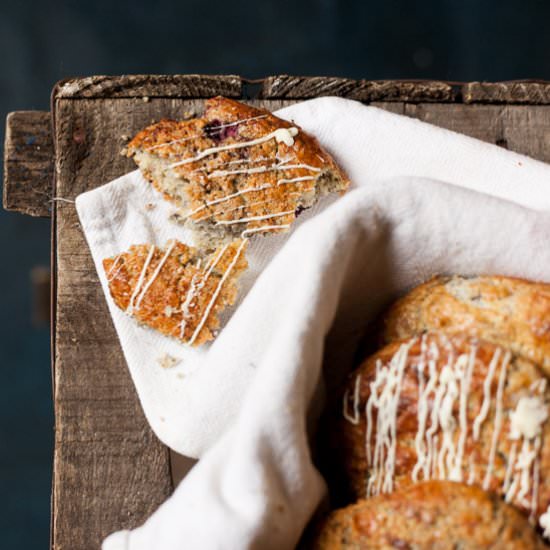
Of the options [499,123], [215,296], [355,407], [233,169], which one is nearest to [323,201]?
[233,169]

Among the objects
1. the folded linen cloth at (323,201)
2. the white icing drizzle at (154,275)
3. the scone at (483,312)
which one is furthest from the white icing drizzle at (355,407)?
the white icing drizzle at (154,275)

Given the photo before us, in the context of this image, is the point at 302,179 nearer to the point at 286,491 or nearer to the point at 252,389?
the point at 252,389

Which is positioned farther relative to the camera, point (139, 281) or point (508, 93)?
point (508, 93)

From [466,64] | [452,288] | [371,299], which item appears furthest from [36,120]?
[466,64]

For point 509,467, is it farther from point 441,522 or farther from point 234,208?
point 234,208

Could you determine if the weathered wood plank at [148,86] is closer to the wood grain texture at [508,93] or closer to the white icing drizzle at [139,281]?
the white icing drizzle at [139,281]
